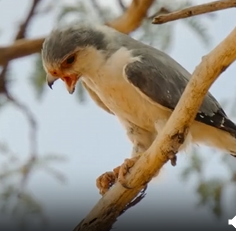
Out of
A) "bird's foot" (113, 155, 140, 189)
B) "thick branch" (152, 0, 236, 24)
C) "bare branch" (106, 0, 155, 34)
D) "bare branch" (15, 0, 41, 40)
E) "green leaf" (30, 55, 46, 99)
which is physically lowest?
"bird's foot" (113, 155, 140, 189)

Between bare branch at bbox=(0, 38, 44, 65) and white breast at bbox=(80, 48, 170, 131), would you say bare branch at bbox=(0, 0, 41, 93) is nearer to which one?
bare branch at bbox=(0, 38, 44, 65)

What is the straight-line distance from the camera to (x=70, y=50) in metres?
1.00

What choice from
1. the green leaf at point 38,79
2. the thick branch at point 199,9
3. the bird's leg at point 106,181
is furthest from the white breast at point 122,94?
the green leaf at point 38,79

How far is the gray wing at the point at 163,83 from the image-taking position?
995 millimetres

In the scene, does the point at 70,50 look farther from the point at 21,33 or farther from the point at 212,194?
the point at 212,194

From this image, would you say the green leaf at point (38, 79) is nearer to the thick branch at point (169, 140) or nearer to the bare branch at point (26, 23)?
the bare branch at point (26, 23)

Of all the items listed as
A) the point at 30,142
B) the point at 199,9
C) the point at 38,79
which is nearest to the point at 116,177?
the point at 199,9

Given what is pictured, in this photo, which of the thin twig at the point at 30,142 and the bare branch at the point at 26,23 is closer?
the bare branch at the point at 26,23

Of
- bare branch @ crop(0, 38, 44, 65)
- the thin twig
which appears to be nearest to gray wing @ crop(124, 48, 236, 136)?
bare branch @ crop(0, 38, 44, 65)

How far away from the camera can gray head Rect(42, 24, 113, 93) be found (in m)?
0.98

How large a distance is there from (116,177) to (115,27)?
16.9 inches

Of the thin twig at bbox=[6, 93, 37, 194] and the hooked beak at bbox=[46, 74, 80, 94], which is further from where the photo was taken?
the thin twig at bbox=[6, 93, 37, 194]

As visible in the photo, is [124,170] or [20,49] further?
[20,49]

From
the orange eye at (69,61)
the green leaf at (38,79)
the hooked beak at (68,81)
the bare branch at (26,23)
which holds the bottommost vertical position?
the hooked beak at (68,81)
